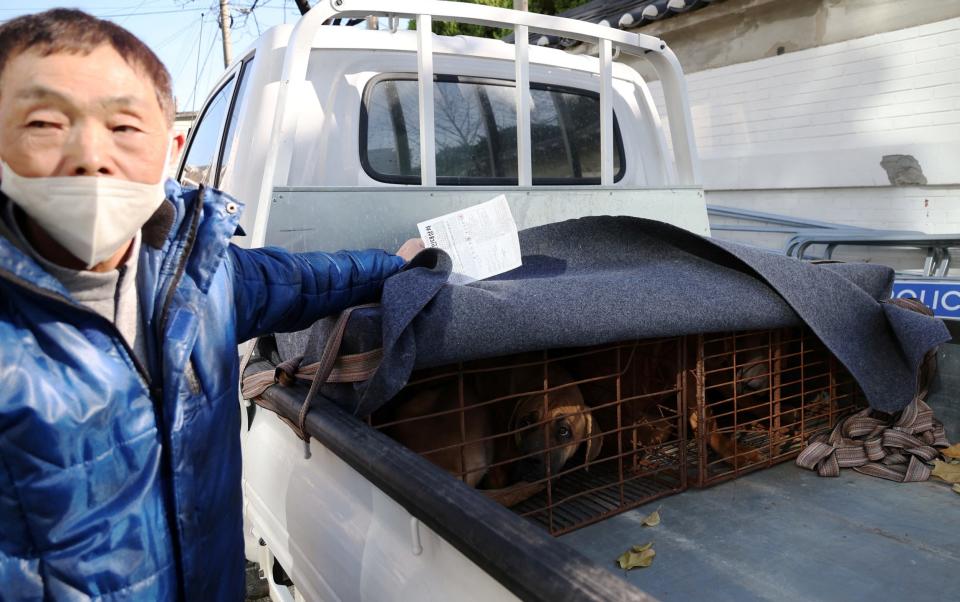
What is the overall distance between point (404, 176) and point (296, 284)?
3.81 ft

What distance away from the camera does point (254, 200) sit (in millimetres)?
2479

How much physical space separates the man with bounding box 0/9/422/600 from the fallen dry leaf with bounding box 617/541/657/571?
958 mm

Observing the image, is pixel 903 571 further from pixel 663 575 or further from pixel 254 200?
pixel 254 200

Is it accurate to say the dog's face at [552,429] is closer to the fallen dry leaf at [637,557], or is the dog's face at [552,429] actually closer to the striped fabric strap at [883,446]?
the fallen dry leaf at [637,557]

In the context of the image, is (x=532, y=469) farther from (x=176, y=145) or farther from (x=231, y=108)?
(x=231, y=108)

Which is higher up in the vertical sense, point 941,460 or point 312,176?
point 312,176

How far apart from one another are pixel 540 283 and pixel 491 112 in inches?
53.2

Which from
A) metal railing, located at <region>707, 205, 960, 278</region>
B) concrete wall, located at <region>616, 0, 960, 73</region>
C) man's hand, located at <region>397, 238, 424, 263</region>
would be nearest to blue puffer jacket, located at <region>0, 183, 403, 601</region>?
man's hand, located at <region>397, 238, 424, 263</region>

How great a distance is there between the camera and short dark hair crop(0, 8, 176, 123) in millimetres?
1066

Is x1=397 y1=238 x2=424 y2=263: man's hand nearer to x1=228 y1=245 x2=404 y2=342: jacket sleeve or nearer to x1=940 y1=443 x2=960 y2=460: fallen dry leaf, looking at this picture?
x1=228 y1=245 x2=404 y2=342: jacket sleeve

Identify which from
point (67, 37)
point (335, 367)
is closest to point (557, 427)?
point (335, 367)

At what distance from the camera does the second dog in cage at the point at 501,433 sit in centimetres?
189

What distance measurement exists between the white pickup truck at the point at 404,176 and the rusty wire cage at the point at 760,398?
63 centimetres

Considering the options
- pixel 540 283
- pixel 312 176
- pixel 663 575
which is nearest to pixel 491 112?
pixel 312 176
